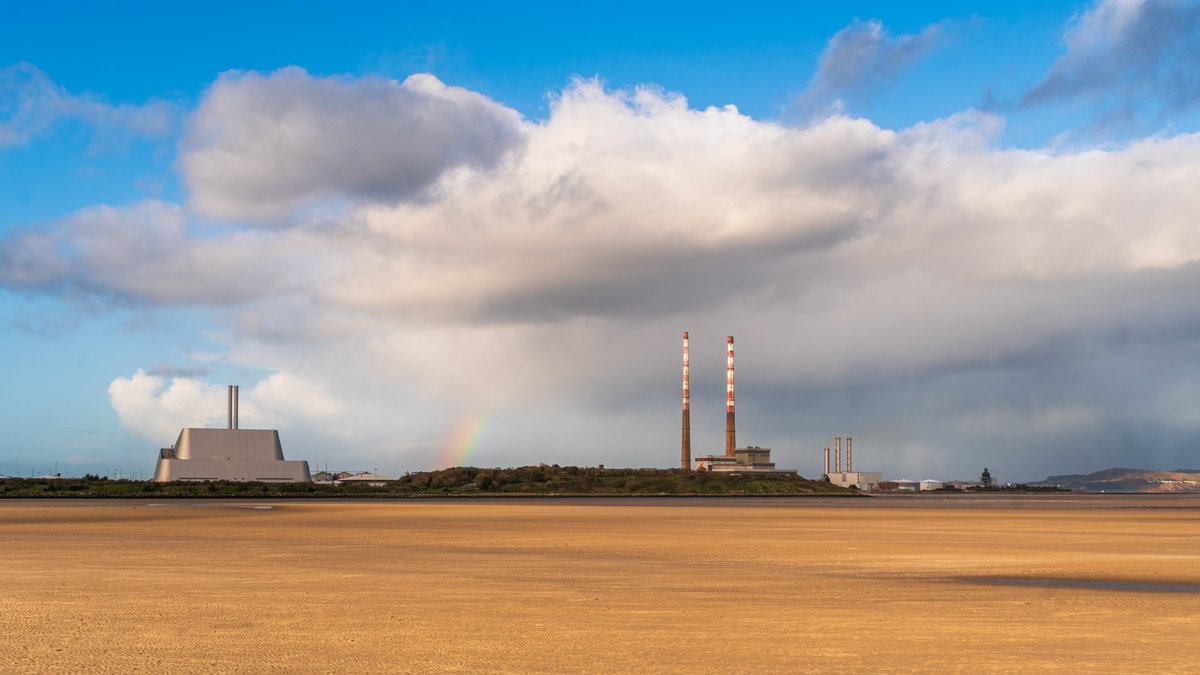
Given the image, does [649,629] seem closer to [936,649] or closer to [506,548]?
[936,649]

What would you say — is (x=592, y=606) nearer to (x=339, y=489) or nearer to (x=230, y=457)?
(x=339, y=489)

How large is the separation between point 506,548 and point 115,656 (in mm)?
22953

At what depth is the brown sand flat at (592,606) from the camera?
1377cm

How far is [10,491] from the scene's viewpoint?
15038 cm

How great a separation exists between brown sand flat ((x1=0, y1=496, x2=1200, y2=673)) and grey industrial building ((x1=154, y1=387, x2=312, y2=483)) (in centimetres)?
15099

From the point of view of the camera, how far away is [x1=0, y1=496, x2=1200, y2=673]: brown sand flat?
13.8 metres

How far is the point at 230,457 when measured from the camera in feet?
614

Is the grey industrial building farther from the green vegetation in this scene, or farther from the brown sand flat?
the brown sand flat

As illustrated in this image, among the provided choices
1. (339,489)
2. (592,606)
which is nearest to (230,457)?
(339,489)

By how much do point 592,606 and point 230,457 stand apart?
178746 millimetres

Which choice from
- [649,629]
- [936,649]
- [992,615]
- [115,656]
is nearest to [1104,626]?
[992,615]

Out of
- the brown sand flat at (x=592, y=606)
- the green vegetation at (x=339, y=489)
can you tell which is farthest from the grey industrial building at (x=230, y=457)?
the brown sand flat at (x=592, y=606)

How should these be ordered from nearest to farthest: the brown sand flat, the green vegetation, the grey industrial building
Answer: the brown sand flat → the green vegetation → the grey industrial building

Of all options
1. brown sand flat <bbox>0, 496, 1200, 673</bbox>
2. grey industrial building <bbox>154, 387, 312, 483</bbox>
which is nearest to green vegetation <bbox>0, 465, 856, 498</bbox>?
grey industrial building <bbox>154, 387, 312, 483</bbox>
